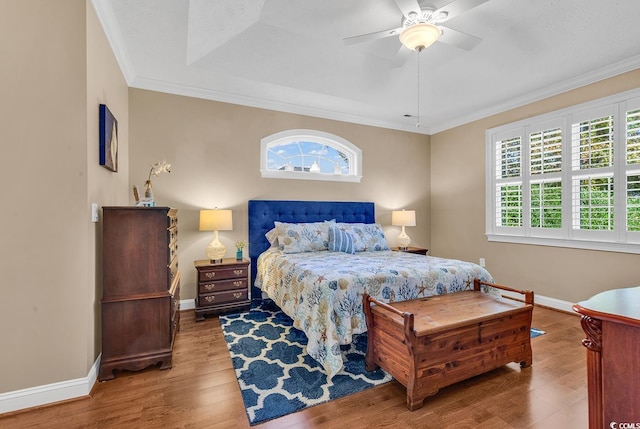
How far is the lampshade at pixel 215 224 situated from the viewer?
3.53m

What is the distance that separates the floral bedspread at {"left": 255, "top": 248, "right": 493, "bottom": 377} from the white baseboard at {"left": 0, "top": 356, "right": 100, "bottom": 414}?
1.53 metres

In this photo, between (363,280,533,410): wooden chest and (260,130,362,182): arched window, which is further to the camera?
(260,130,362,182): arched window

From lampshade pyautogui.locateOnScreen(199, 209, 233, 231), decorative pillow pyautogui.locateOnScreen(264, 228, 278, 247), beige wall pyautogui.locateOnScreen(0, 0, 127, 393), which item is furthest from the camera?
decorative pillow pyautogui.locateOnScreen(264, 228, 278, 247)

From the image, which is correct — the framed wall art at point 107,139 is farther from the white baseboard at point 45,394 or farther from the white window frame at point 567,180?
the white window frame at point 567,180

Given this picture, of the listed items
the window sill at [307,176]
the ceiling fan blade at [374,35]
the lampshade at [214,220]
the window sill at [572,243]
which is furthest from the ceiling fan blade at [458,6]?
the window sill at [572,243]

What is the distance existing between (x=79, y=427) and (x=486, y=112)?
5.59 meters

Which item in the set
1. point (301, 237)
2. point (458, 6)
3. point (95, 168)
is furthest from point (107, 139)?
point (458, 6)

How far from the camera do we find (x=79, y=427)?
1689 millimetres

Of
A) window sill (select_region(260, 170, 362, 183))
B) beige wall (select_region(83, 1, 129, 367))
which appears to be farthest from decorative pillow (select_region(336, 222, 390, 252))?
beige wall (select_region(83, 1, 129, 367))

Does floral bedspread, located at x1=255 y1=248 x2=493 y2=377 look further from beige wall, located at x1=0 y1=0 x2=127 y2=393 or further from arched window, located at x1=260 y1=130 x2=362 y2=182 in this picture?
arched window, located at x1=260 y1=130 x2=362 y2=182

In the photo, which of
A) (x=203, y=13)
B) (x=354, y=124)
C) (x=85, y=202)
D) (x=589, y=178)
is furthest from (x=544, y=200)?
(x=85, y=202)

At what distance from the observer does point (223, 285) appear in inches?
138

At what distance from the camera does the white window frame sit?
10.4ft

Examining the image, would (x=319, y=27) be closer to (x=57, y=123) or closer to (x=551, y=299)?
(x=57, y=123)
